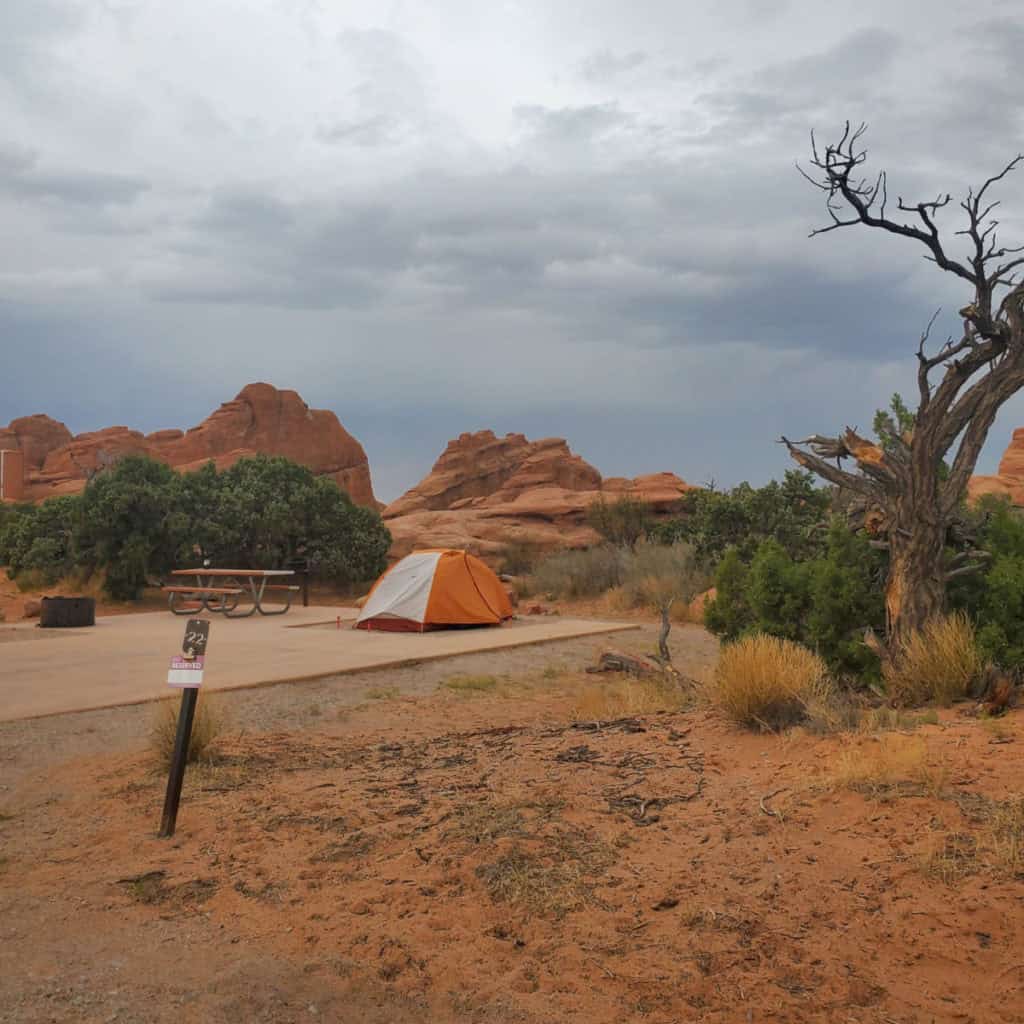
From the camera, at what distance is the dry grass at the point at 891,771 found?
15.4 ft

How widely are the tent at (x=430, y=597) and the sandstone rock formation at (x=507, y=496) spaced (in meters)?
18.0

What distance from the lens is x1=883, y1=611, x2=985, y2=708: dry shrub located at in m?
6.66

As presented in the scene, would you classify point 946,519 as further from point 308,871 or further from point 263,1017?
point 263,1017

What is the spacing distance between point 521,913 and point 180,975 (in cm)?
134

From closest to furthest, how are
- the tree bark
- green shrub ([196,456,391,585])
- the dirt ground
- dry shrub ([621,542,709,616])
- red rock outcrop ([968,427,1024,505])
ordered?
the dirt ground → the tree bark → dry shrub ([621,542,709,616]) → green shrub ([196,456,391,585]) → red rock outcrop ([968,427,1024,505])

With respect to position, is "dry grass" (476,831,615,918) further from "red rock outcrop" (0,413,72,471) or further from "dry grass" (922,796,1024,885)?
"red rock outcrop" (0,413,72,471)

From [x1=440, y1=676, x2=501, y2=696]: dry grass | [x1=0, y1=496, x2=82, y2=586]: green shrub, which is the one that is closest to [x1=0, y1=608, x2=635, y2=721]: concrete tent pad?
[x1=440, y1=676, x2=501, y2=696]: dry grass

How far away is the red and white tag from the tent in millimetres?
11009

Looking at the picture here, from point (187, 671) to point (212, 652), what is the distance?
7.93 m

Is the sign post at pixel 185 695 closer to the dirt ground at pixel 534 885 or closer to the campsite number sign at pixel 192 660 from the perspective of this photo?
the campsite number sign at pixel 192 660

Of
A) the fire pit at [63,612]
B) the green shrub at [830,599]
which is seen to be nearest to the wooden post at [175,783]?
the green shrub at [830,599]

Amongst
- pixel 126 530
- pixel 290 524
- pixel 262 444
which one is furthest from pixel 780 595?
pixel 262 444

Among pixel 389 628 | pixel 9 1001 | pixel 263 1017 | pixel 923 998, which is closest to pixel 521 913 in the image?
pixel 263 1017

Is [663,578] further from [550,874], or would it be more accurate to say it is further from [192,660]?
[550,874]
